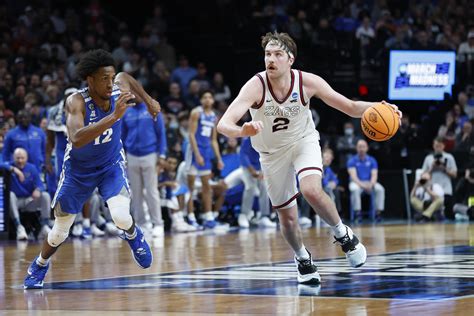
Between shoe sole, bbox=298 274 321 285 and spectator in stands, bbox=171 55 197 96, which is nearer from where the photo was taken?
shoe sole, bbox=298 274 321 285

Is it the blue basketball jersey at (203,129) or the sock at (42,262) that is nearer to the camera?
the sock at (42,262)

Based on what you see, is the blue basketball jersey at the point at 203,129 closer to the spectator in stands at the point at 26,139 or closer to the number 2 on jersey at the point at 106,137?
the spectator in stands at the point at 26,139

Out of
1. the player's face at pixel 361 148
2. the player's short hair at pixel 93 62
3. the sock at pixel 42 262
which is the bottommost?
the sock at pixel 42 262

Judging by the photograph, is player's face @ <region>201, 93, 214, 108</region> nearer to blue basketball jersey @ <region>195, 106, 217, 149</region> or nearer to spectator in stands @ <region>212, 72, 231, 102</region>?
blue basketball jersey @ <region>195, 106, 217, 149</region>

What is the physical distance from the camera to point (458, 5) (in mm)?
25922

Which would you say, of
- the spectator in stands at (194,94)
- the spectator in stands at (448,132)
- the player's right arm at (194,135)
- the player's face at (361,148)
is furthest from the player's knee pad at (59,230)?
the spectator in stands at (448,132)

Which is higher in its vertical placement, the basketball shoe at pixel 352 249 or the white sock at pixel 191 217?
the basketball shoe at pixel 352 249

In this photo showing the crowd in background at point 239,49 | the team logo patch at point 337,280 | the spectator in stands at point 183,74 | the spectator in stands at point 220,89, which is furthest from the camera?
the spectator in stands at point 183,74

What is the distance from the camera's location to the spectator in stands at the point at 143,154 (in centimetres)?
1598

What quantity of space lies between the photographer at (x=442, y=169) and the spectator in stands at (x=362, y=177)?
989 mm

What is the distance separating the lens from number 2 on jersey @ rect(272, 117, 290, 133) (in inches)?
356

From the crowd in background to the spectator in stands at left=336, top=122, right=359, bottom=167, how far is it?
0.03 meters

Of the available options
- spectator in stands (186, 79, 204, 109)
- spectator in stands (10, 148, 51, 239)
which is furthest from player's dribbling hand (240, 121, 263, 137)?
spectator in stands (186, 79, 204, 109)

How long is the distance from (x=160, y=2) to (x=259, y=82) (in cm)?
1814
